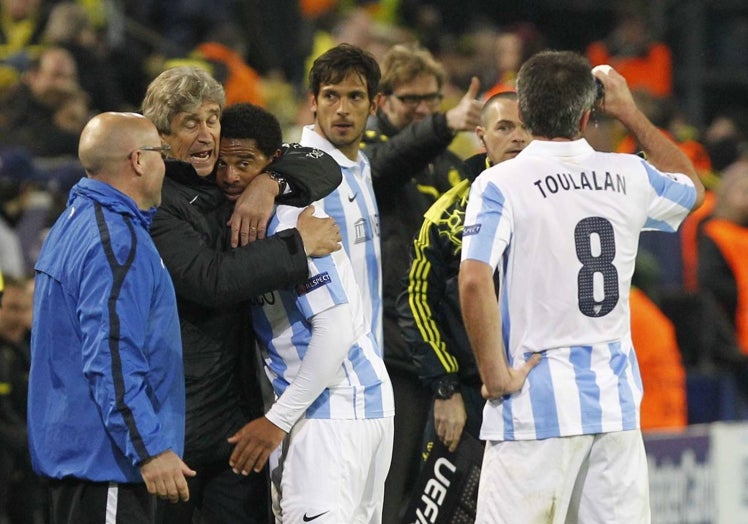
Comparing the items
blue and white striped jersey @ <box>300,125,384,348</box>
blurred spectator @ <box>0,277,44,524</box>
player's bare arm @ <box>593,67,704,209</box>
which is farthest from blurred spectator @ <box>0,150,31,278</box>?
player's bare arm @ <box>593,67,704,209</box>

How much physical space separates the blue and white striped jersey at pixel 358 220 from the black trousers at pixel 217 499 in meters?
0.88

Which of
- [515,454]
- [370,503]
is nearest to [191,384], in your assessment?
[370,503]

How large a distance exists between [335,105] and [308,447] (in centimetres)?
147

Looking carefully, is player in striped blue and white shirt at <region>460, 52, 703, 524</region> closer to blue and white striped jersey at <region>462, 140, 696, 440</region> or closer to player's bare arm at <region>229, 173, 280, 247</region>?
blue and white striped jersey at <region>462, 140, 696, 440</region>

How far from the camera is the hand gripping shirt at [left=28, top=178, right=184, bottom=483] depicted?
3996 millimetres

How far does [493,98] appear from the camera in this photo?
537 centimetres

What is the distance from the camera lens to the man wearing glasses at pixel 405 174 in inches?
230

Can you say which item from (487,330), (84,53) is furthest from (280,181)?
(84,53)

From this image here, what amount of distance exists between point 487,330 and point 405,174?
184 centimetres

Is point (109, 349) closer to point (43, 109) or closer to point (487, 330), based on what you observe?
point (487, 330)

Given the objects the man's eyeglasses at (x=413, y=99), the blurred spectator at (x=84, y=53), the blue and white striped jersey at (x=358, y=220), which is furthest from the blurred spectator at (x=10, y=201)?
the blue and white striped jersey at (x=358, y=220)

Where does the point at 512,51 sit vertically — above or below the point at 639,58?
below

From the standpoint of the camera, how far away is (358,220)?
17.4ft

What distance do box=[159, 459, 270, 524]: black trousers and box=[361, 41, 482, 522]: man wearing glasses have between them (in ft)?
3.89
